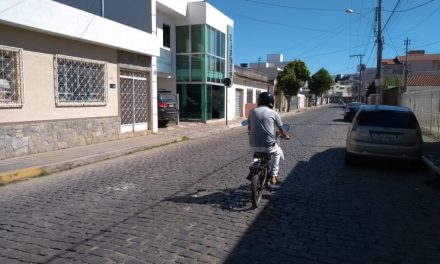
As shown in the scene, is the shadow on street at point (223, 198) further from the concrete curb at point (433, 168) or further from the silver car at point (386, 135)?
the concrete curb at point (433, 168)

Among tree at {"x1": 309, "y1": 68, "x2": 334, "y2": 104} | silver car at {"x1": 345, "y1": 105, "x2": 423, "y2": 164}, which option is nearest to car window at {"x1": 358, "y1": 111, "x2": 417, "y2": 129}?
silver car at {"x1": 345, "y1": 105, "x2": 423, "y2": 164}

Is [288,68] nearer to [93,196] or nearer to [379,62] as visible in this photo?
[379,62]

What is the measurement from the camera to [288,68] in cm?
4991

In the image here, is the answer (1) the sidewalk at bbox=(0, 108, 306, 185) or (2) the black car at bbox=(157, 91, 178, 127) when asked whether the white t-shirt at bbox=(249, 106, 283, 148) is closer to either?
(1) the sidewalk at bbox=(0, 108, 306, 185)

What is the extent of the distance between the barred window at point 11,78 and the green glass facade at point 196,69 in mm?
14864

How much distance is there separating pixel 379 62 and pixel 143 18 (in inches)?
780

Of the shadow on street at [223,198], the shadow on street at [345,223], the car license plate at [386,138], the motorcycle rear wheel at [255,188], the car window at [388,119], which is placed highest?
the car window at [388,119]

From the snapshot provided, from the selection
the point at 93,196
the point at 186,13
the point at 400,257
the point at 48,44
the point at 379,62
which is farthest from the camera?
the point at 379,62

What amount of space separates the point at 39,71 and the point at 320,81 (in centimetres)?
8448

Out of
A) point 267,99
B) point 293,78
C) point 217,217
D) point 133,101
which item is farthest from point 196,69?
point 293,78

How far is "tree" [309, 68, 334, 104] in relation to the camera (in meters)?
90.7

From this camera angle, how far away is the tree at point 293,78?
48.1 meters

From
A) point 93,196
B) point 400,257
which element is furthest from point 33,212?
point 400,257

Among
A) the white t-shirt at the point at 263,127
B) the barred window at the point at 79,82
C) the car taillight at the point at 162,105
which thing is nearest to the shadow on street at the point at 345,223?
the white t-shirt at the point at 263,127
